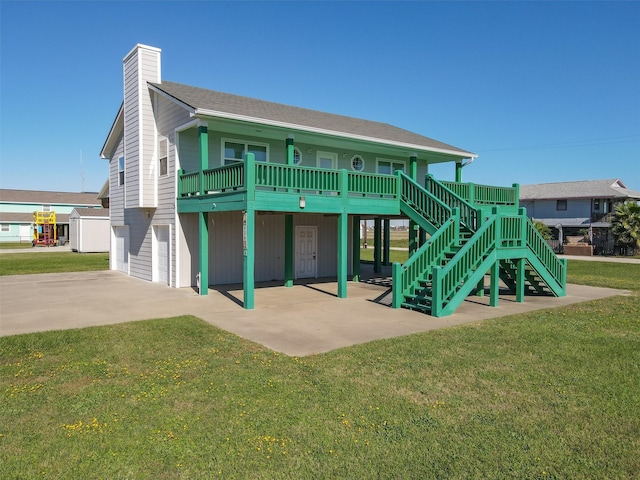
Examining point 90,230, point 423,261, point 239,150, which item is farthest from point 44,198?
point 423,261

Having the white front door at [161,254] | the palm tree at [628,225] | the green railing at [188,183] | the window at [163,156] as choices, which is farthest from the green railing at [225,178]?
the palm tree at [628,225]

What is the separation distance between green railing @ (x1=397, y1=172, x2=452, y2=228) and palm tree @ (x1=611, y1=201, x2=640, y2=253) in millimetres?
27771

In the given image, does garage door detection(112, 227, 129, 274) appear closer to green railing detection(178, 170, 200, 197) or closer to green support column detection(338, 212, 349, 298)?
green railing detection(178, 170, 200, 197)

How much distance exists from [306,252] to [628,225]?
93.7 ft

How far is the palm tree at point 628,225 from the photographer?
34.0 m

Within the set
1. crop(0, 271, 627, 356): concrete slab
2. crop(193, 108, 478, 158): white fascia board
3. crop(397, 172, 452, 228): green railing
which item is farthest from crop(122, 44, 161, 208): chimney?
crop(397, 172, 452, 228): green railing

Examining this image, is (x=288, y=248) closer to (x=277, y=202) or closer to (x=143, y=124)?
(x=277, y=202)

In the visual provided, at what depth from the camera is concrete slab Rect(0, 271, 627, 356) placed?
28.8ft

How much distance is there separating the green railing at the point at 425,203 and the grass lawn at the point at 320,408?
17.5ft

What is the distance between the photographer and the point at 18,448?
4129mm

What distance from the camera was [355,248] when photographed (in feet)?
59.5

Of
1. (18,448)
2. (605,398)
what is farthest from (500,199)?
(18,448)

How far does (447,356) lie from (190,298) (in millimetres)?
8110

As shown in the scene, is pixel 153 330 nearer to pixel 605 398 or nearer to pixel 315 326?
pixel 315 326
